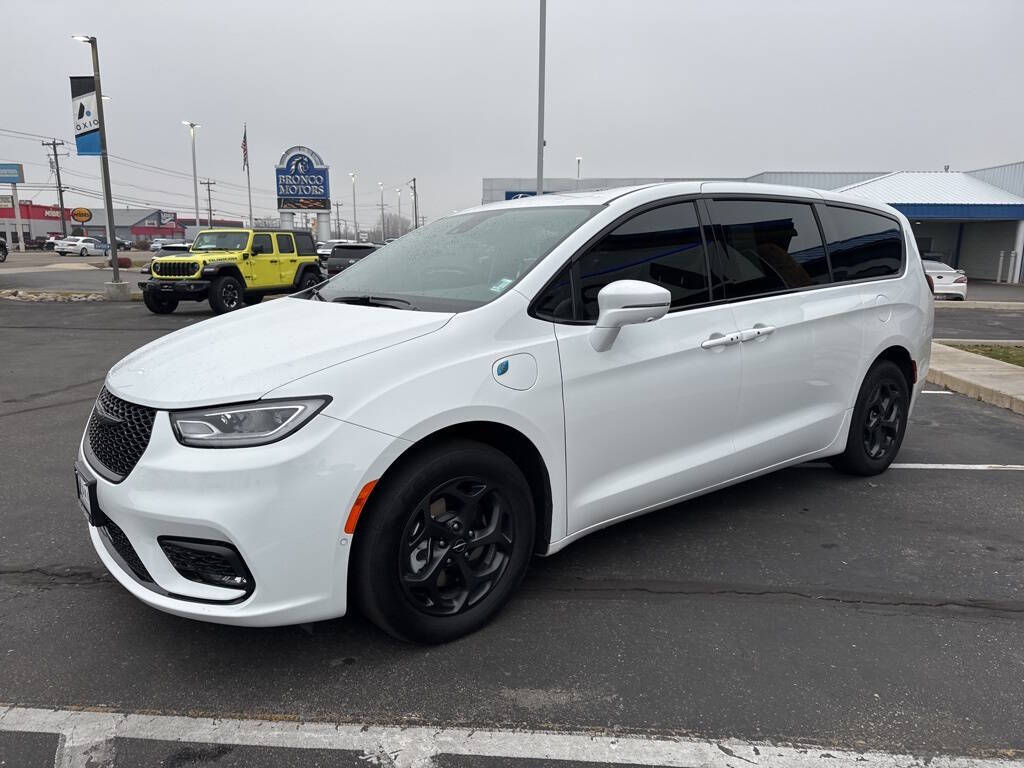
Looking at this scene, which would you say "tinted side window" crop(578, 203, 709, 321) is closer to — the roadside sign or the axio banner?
the axio banner

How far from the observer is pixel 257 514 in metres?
2.37

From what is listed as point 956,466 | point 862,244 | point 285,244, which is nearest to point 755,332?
point 862,244

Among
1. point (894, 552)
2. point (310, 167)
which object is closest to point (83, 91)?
point (310, 167)

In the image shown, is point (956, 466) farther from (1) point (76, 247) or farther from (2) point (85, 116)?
(1) point (76, 247)

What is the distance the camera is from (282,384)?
8.17ft

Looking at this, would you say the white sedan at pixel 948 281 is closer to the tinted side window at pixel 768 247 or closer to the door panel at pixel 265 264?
the door panel at pixel 265 264

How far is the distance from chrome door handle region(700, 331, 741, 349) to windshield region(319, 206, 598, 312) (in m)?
0.80

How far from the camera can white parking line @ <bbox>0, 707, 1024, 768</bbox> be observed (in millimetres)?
2264

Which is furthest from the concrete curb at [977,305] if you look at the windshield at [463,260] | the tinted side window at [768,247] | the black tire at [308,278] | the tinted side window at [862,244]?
the windshield at [463,260]

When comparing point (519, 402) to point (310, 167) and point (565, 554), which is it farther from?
point (310, 167)

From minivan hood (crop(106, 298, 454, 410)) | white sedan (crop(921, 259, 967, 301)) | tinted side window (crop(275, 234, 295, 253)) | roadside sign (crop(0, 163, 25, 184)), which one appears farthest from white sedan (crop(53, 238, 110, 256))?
minivan hood (crop(106, 298, 454, 410))

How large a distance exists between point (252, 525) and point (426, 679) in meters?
0.85

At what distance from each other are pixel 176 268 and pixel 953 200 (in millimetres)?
31995

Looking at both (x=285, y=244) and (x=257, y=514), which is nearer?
(x=257, y=514)
